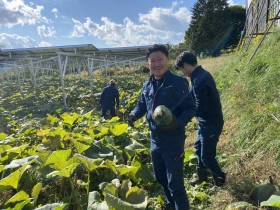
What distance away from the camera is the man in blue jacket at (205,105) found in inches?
145

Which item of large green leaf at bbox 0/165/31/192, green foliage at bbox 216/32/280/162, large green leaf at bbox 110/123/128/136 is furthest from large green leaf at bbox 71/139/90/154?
green foliage at bbox 216/32/280/162

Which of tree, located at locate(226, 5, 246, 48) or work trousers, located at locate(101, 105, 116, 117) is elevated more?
tree, located at locate(226, 5, 246, 48)

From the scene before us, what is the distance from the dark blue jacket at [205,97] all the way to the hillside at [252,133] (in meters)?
0.71

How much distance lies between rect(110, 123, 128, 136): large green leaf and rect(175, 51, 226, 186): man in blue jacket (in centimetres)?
134

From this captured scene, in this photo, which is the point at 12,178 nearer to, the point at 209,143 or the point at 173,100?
the point at 173,100

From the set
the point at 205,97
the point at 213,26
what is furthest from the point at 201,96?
the point at 213,26

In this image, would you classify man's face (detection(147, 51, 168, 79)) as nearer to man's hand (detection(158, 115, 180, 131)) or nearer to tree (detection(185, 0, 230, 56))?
man's hand (detection(158, 115, 180, 131))

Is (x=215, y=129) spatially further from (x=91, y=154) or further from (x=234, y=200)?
(x=91, y=154)

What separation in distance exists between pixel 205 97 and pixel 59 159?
169cm

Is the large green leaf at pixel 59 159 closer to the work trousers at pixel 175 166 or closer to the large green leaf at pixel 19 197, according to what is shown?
the large green leaf at pixel 19 197

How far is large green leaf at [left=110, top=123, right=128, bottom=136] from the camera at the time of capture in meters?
4.82

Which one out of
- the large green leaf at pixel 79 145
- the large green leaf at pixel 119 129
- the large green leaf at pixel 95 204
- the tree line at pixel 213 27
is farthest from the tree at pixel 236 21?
the large green leaf at pixel 95 204

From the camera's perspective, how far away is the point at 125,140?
5129mm

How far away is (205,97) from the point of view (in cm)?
367
